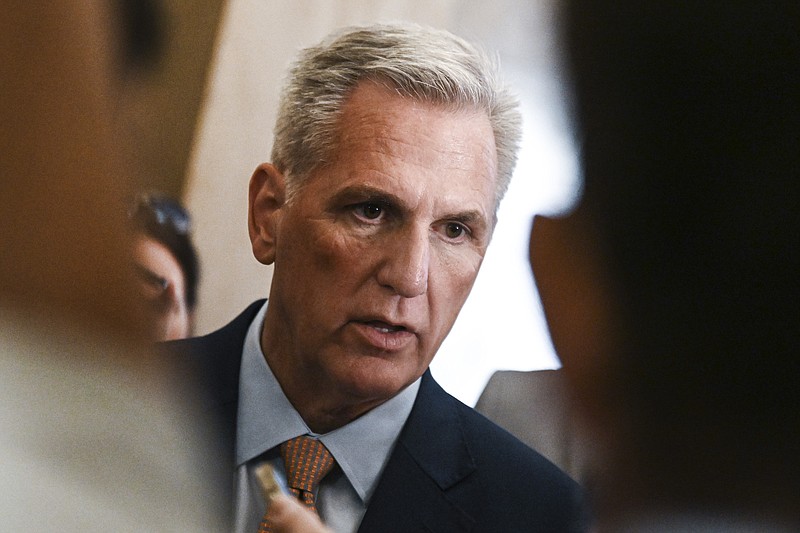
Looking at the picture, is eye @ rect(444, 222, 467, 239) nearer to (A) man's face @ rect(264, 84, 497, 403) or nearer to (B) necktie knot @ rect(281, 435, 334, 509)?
(A) man's face @ rect(264, 84, 497, 403)

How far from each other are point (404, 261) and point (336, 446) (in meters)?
0.18

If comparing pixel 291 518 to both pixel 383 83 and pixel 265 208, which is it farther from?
pixel 383 83

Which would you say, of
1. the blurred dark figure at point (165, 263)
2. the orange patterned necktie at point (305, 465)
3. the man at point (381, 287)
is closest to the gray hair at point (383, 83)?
the man at point (381, 287)

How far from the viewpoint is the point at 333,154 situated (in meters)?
0.76

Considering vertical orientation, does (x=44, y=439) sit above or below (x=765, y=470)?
above

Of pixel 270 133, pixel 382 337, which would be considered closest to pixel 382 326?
pixel 382 337

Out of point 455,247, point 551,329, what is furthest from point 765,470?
point 455,247

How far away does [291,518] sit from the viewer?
2.36 feet

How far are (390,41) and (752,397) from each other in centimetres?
48

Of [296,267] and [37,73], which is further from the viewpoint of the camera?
[296,267]

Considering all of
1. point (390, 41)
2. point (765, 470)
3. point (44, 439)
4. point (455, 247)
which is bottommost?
point (765, 470)

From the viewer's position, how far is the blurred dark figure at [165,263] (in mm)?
761

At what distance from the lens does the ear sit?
798 mm

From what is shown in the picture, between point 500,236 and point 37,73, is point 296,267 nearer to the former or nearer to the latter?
point 500,236
